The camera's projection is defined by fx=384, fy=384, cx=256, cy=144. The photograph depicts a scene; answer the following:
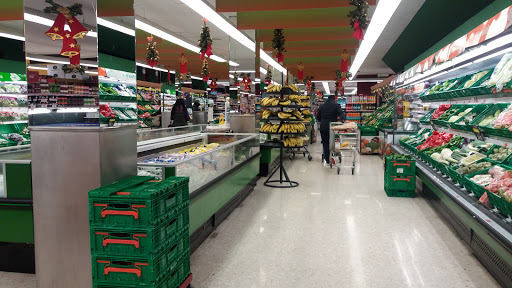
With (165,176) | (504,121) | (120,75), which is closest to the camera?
(120,75)

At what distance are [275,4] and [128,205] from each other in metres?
5.74

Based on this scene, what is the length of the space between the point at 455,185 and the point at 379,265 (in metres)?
1.85

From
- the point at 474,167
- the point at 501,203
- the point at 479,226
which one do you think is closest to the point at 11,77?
the point at 474,167

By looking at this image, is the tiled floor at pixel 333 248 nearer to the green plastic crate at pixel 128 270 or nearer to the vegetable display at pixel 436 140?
the green plastic crate at pixel 128 270

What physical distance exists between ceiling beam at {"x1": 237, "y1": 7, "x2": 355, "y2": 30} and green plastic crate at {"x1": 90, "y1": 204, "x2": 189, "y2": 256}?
6978 mm

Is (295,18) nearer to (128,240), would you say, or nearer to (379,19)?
(379,19)

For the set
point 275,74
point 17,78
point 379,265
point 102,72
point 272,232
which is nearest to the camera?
point 102,72

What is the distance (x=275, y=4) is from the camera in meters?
7.22

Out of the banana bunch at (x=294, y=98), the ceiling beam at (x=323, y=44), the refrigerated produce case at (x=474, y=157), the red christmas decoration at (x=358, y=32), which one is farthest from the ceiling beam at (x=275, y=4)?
the ceiling beam at (x=323, y=44)

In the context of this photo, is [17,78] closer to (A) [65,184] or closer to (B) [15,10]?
(B) [15,10]

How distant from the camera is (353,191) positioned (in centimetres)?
694

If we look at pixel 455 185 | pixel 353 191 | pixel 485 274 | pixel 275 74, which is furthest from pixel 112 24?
pixel 275 74

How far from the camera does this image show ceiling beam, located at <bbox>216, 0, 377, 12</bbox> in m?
7.07

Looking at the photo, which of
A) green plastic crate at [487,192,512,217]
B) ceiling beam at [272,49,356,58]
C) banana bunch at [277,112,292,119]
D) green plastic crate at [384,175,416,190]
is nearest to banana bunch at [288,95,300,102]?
banana bunch at [277,112,292,119]
